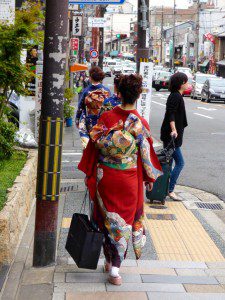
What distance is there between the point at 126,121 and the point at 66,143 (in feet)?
35.7

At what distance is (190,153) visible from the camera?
14.0m

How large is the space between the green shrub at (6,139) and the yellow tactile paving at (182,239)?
2102 millimetres

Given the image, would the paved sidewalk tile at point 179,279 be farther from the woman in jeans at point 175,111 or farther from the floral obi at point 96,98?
the floral obi at point 96,98

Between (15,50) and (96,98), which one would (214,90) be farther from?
(15,50)

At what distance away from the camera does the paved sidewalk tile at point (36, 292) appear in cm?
496

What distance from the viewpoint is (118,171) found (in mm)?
5148

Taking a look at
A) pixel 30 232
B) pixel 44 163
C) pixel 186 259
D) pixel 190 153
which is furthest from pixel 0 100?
pixel 190 153

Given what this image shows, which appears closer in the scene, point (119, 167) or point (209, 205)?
point (119, 167)

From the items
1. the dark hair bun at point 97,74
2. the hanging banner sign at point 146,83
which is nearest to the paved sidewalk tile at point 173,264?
the dark hair bun at point 97,74

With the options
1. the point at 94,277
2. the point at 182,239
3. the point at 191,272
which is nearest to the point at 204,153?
the point at 182,239

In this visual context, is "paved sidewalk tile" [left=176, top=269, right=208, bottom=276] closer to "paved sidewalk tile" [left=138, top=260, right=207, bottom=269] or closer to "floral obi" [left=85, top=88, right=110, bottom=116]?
"paved sidewalk tile" [left=138, top=260, right=207, bottom=269]

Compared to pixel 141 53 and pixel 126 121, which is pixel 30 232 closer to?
pixel 126 121

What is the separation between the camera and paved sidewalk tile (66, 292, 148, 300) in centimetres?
493

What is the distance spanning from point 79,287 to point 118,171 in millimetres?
1049
